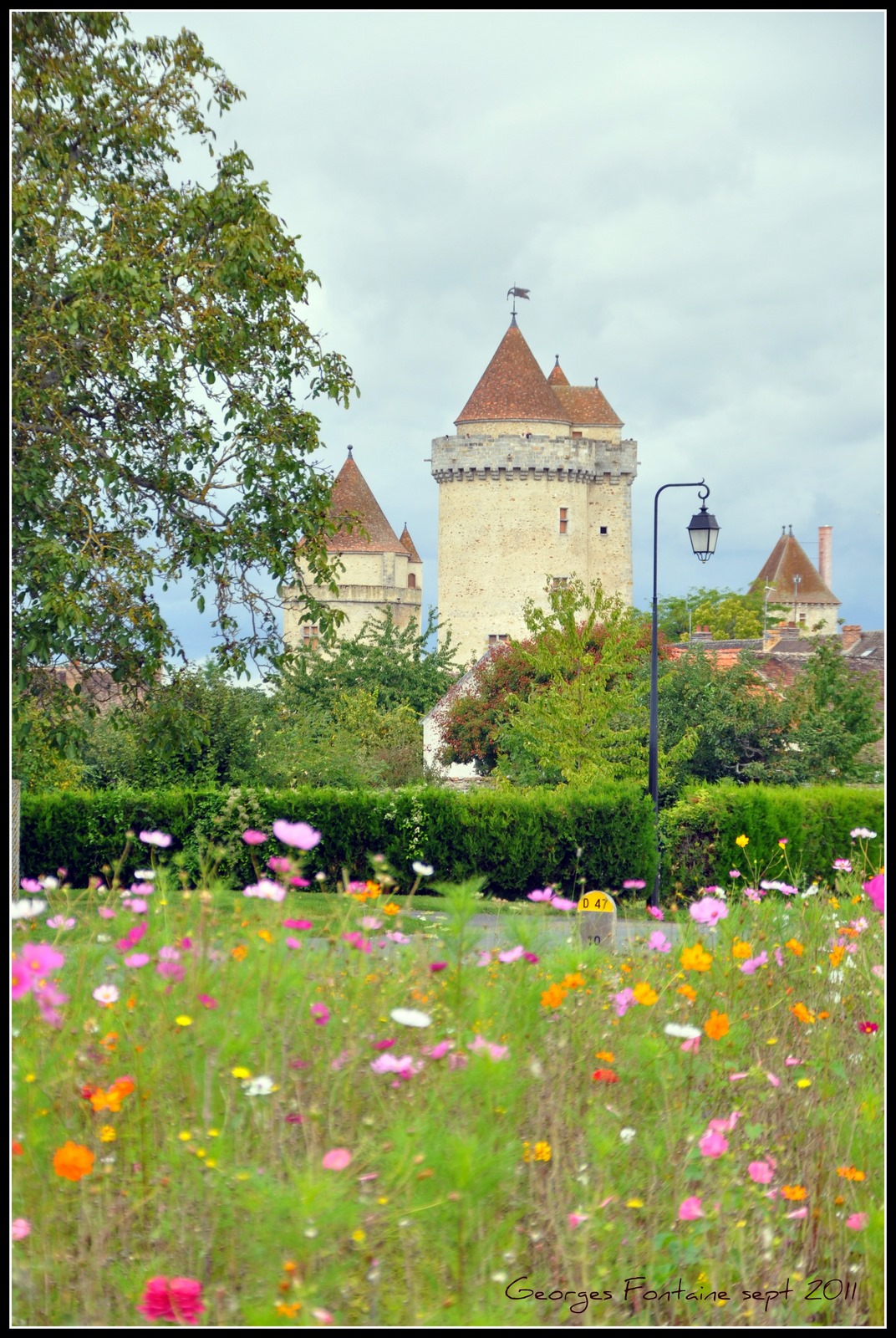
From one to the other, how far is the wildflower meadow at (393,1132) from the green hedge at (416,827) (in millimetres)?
17185

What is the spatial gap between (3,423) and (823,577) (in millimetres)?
106523

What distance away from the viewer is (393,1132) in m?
2.60

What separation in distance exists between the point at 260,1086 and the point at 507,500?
58879 millimetres

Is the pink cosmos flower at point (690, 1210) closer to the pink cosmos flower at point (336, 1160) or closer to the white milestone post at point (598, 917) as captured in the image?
the pink cosmos flower at point (336, 1160)

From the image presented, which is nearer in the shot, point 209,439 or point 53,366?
point 53,366

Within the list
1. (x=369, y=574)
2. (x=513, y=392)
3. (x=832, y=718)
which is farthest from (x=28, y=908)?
(x=369, y=574)

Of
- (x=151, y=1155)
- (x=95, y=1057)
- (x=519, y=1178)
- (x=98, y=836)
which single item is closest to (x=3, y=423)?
(x=95, y=1057)

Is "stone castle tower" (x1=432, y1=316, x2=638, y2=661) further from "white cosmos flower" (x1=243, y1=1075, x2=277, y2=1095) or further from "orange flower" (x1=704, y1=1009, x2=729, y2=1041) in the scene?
"white cosmos flower" (x1=243, y1=1075, x2=277, y2=1095)

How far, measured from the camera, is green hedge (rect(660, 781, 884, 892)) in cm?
2153

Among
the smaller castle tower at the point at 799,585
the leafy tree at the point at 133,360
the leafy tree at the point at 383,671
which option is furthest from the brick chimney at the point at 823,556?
the leafy tree at the point at 133,360

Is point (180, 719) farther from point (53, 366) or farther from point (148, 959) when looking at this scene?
point (148, 959)

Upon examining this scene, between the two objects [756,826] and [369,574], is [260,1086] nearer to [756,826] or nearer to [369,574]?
[756,826]

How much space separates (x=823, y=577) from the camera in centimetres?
10419

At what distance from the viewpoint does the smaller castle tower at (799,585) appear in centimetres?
10069
